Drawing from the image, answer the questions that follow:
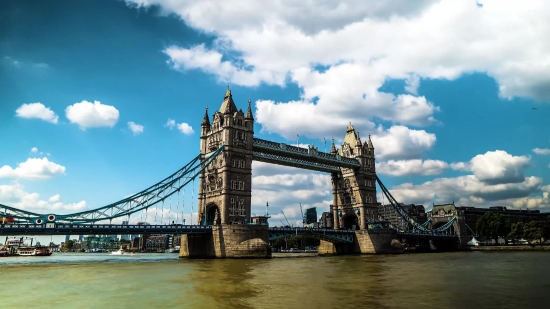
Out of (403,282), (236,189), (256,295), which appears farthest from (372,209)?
(256,295)

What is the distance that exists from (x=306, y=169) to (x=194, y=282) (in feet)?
220

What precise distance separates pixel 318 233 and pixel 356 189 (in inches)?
890

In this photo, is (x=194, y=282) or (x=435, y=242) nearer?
(x=194, y=282)

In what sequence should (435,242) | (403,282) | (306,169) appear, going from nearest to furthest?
(403,282), (306,169), (435,242)

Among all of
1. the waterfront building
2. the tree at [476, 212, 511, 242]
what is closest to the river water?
the tree at [476, 212, 511, 242]

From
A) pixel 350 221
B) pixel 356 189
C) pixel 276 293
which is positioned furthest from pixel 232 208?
pixel 276 293

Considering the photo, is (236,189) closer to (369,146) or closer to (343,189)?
(343,189)

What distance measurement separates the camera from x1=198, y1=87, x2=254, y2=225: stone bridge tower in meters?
73.5

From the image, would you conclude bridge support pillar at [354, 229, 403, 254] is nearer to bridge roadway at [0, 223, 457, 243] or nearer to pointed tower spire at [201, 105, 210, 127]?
bridge roadway at [0, 223, 457, 243]

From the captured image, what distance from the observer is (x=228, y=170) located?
2926 inches

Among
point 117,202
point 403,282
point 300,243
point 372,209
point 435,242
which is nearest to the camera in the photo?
point 403,282

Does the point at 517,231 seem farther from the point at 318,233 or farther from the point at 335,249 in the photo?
the point at 318,233

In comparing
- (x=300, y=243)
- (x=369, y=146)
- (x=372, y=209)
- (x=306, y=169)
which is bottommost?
(x=300, y=243)

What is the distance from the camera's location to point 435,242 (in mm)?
124562
